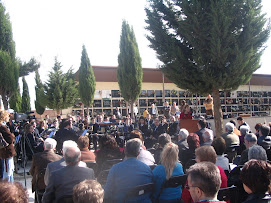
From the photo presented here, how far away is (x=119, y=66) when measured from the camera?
18.8 m

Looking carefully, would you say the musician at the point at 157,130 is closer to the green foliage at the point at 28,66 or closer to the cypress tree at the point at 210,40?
the cypress tree at the point at 210,40

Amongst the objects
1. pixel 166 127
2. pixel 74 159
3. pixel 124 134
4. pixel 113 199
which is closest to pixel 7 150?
pixel 74 159

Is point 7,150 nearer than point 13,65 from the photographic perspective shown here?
Yes

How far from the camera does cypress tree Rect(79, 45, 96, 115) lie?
67.9ft

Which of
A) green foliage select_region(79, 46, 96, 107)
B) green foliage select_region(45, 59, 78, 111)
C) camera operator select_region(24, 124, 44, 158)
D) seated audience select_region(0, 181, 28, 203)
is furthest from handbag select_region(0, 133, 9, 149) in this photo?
green foliage select_region(45, 59, 78, 111)

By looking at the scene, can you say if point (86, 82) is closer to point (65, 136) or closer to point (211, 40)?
point (211, 40)

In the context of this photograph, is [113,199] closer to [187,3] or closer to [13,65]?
[187,3]

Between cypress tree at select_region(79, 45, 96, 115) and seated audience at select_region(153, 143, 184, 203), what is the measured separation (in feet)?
58.9

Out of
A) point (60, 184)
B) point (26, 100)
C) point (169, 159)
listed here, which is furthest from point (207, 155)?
point (26, 100)

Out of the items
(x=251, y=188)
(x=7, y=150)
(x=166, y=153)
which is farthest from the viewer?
(x=7, y=150)

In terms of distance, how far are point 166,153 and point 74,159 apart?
1.13m

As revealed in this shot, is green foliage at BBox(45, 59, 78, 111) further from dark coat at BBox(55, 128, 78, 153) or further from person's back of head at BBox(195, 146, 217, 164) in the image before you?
person's back of head at BBox(195, 146, 217, 164)

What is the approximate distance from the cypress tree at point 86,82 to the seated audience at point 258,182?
19.1m

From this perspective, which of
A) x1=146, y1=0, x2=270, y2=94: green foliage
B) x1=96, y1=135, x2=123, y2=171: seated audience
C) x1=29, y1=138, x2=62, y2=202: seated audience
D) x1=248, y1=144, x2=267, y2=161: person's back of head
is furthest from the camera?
x1=146, y1=0, x2=270, y2=94: green foliage
